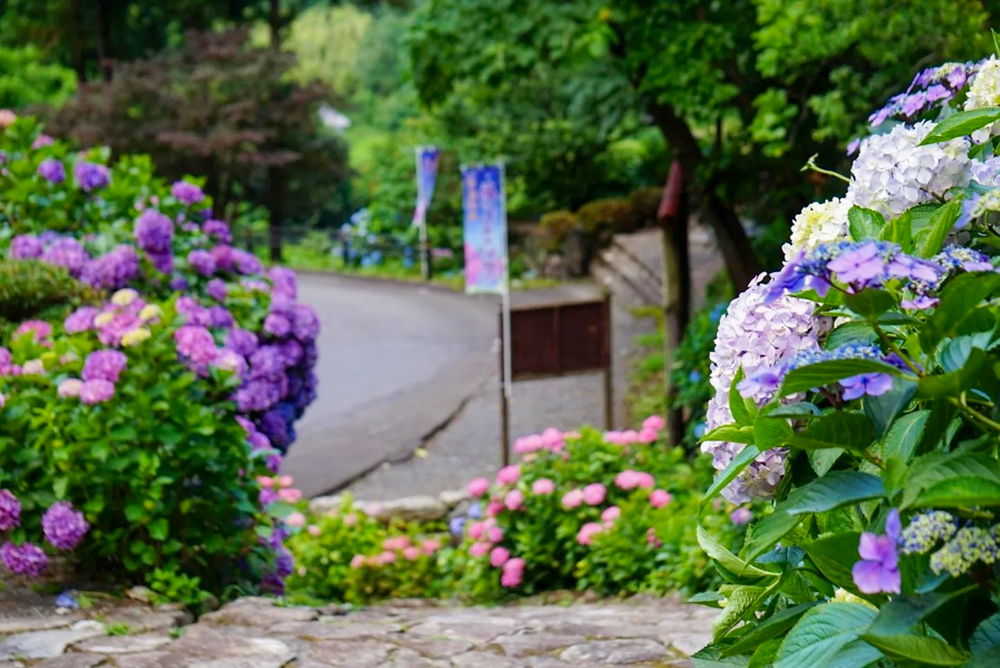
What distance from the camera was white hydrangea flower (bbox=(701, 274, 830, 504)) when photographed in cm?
169

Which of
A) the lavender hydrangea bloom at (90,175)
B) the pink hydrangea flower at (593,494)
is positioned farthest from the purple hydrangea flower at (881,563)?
the lavender hydrangea bloom at (90,175)

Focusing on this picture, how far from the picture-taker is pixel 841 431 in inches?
57.4

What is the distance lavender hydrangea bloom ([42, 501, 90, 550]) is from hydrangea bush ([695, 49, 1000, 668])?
2425mm

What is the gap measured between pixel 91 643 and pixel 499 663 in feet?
3.54

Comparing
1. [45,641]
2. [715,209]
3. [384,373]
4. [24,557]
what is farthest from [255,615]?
[384,373]

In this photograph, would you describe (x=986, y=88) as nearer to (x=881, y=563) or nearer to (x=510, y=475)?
(x=881, y=563)

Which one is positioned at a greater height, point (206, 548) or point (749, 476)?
point (749, 476)

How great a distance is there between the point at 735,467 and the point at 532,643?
1847mm

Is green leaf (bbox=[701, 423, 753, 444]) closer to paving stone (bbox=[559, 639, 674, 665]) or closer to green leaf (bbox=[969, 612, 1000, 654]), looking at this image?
green leaf (bbox=[969, 612, 1000, 654])

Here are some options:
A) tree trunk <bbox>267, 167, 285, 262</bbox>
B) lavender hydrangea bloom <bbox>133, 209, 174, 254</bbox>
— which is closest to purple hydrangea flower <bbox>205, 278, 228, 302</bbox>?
lavender hydrangea bloom <bbox>133, 209, 174, 254</bbox>

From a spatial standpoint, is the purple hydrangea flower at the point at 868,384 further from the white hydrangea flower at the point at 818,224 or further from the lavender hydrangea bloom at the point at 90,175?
the lavender hydrangea bloom at the point at 90,175

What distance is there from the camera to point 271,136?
75.5 feet

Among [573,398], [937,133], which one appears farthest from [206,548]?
[573,398]

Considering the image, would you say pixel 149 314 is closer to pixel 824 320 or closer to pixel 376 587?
pixel 376 587
